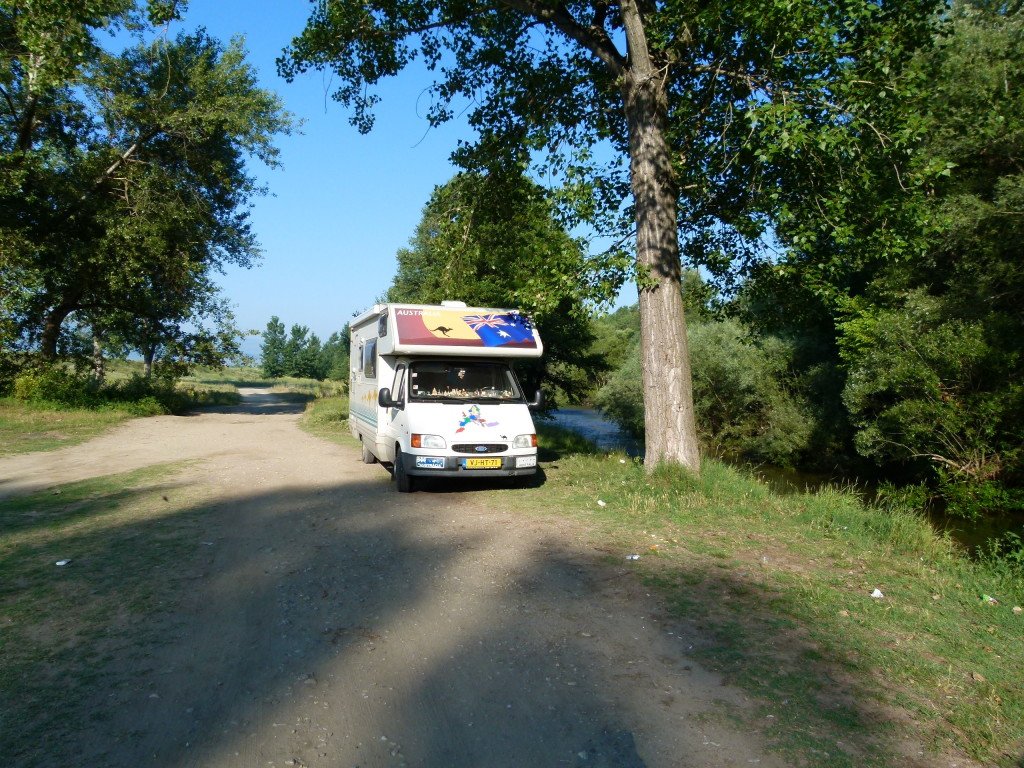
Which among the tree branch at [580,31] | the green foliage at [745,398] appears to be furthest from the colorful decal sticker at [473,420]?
the green foliage at [745,398]

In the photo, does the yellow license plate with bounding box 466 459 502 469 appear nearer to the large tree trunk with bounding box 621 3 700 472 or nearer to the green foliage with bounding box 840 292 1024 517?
the large tree trunk with bounding box 621 3 700 472

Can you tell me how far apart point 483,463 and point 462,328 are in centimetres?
240

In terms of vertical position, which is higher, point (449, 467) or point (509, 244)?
point (509, 244)

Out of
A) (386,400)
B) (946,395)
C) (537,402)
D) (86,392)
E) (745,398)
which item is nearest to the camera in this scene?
(386,400)

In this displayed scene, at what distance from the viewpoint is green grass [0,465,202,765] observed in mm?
3943

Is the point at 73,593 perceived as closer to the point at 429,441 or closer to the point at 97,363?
the point at 429,441

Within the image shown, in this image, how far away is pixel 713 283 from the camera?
13.9 m

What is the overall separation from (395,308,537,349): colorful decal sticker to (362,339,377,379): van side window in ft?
5.73

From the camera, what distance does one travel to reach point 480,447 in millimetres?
10234

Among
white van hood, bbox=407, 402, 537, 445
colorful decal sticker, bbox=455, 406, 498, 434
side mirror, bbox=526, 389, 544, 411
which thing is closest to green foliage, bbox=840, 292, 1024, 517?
side mirror, bbox=526, 389, 544, 411

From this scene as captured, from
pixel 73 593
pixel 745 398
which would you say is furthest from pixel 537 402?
pixel 745 398

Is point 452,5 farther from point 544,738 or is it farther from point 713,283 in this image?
point 544,738

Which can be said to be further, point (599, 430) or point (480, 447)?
point (599, 430)

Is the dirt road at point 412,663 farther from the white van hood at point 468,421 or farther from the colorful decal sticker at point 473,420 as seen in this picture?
the colorful decal sticker at point 473,420
